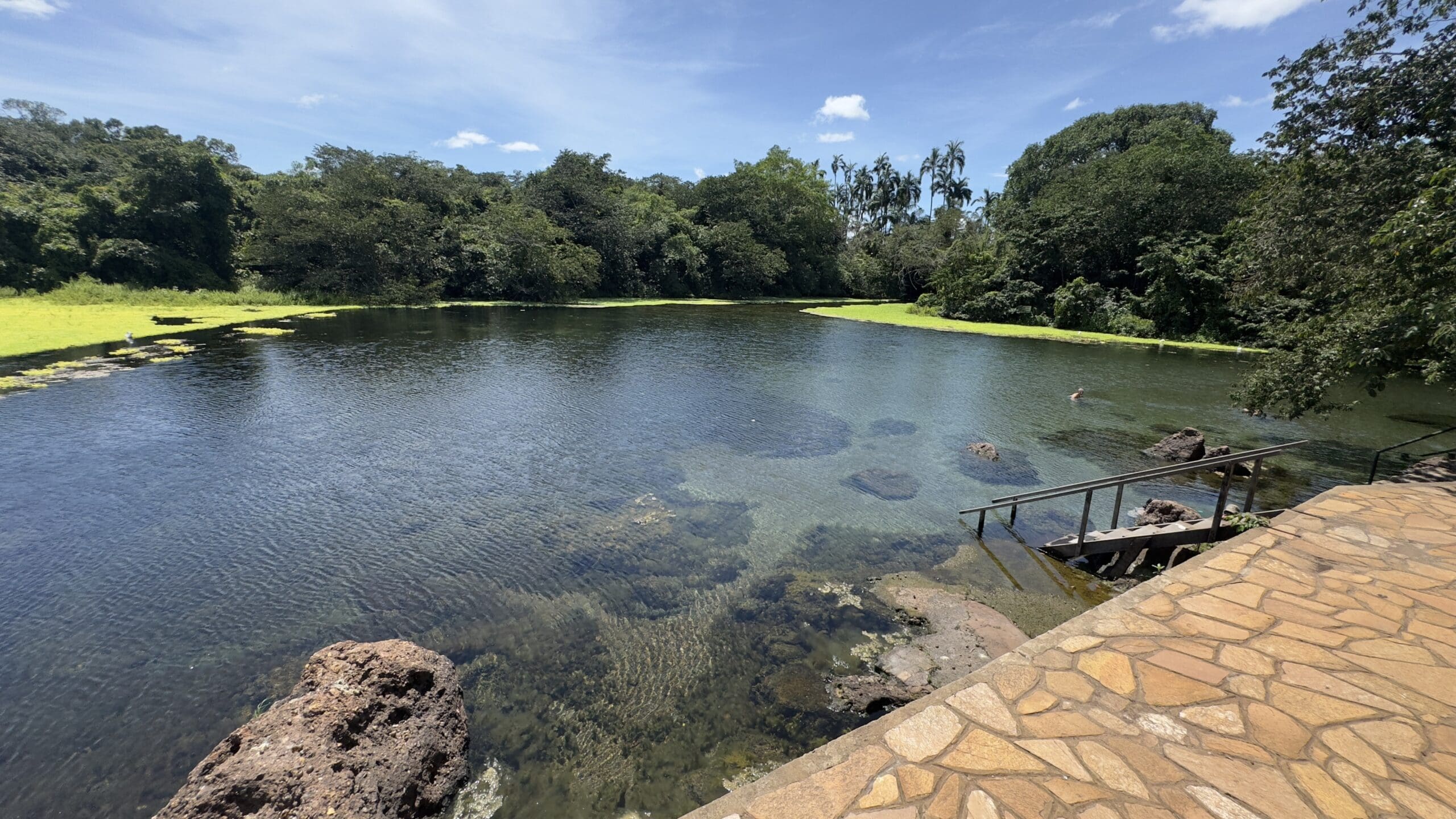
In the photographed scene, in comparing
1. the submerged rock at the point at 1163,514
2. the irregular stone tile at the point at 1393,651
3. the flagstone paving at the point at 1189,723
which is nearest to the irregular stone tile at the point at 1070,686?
the flagstone paving at the point at 1189,723

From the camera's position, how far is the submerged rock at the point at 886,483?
34.7 feet

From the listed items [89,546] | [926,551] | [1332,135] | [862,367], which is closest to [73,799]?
[89,546]

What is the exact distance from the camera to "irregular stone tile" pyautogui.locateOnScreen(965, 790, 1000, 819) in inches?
114

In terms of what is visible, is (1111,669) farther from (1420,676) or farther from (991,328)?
(991,328)

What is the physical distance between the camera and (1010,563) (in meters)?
8.34

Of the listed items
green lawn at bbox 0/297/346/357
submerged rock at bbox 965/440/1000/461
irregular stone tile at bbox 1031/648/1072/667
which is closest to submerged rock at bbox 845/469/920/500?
submerged rock at bbox 965/440/1000/461

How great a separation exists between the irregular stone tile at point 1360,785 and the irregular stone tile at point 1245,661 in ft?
2.51

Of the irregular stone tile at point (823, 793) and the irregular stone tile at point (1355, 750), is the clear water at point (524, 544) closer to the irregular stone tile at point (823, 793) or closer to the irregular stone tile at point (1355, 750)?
the irregular stone tile at point (823, 793)

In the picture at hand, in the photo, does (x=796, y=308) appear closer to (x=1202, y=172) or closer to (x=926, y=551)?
(x=1202, y=172)

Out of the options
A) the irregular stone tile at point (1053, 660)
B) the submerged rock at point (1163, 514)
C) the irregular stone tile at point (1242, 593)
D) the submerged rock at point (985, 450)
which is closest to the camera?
the irregular stone tile at point (1053, 660)

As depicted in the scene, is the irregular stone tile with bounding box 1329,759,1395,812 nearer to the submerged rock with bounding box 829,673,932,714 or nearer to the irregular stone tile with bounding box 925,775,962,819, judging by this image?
the irregular stone tile with bounding box 925,775,962,819

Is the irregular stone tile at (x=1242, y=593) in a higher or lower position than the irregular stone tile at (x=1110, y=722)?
higher

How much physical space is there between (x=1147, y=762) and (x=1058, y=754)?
1.43 feet

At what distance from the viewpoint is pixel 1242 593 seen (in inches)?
193
